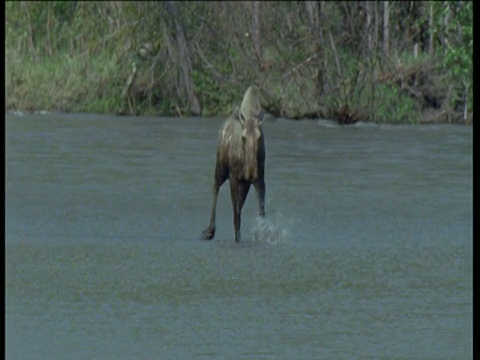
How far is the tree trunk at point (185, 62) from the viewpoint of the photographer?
3203cm

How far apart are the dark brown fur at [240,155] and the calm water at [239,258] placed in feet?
1.47

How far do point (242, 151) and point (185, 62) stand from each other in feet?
62.6

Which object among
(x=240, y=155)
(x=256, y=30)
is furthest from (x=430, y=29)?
(x=240, y=155)

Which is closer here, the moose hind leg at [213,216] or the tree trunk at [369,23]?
the moose hind leg at [213,216]

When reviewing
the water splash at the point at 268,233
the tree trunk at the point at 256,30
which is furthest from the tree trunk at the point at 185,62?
the water splash at the point at 268,233

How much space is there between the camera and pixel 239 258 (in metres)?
12.6

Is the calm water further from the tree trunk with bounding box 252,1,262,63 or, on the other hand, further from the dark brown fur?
the tree trunk with bounding box 252,1,262,63

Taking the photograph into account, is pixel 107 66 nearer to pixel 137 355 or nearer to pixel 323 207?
pixel 323 207

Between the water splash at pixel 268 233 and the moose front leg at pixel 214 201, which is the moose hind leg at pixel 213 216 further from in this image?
the water splash at pixel 268 233

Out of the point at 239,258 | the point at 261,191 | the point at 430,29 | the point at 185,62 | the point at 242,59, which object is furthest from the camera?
the point at 185,62

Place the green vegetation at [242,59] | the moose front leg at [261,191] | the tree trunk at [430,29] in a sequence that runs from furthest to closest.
A: the green vegetation at [242,59]
the tree trunk at [430,29]
the moose front leg at [261,191]

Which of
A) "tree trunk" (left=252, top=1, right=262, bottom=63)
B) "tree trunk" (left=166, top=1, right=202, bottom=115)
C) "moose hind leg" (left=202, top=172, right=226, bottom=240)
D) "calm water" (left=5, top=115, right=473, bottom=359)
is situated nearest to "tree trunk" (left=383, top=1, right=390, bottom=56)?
"tree trunk" (left=252, top=1, right=262, bottom=63)

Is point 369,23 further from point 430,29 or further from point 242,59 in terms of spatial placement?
point 242,59

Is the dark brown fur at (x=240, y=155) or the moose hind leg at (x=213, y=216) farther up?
the dark brown fur at (x=240, y=155)
